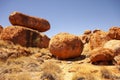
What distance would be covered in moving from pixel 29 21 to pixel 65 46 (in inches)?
319

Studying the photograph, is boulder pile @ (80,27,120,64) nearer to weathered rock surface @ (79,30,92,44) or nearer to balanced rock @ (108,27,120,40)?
balanced rock @ (108,27,120,40)

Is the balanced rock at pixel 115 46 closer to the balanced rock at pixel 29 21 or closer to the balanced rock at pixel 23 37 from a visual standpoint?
the balanced rock at pixel 23 37

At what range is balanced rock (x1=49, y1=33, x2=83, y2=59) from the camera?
50.1 ft

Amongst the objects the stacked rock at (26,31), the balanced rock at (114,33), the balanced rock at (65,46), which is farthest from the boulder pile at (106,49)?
the stacked rock at (26,31)

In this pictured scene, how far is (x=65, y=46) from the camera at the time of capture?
49.9 ft

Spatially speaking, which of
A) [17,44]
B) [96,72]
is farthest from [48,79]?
[17,44]

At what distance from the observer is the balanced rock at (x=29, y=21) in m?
21.4

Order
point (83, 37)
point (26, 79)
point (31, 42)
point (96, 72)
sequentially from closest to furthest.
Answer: point (26, 79), point (96, 72), point (31, 42), point (83, 37)

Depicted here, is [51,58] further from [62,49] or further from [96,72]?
[96,72]

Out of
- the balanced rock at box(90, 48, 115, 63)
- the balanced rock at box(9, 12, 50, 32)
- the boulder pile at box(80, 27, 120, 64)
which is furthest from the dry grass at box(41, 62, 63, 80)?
the balanced rock at box(9, 12, 50, 32)

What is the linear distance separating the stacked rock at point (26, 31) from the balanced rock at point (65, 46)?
194 inches

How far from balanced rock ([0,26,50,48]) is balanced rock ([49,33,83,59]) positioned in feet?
15.9

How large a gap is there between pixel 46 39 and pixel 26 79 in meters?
11.7

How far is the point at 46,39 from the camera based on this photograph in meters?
21.8
